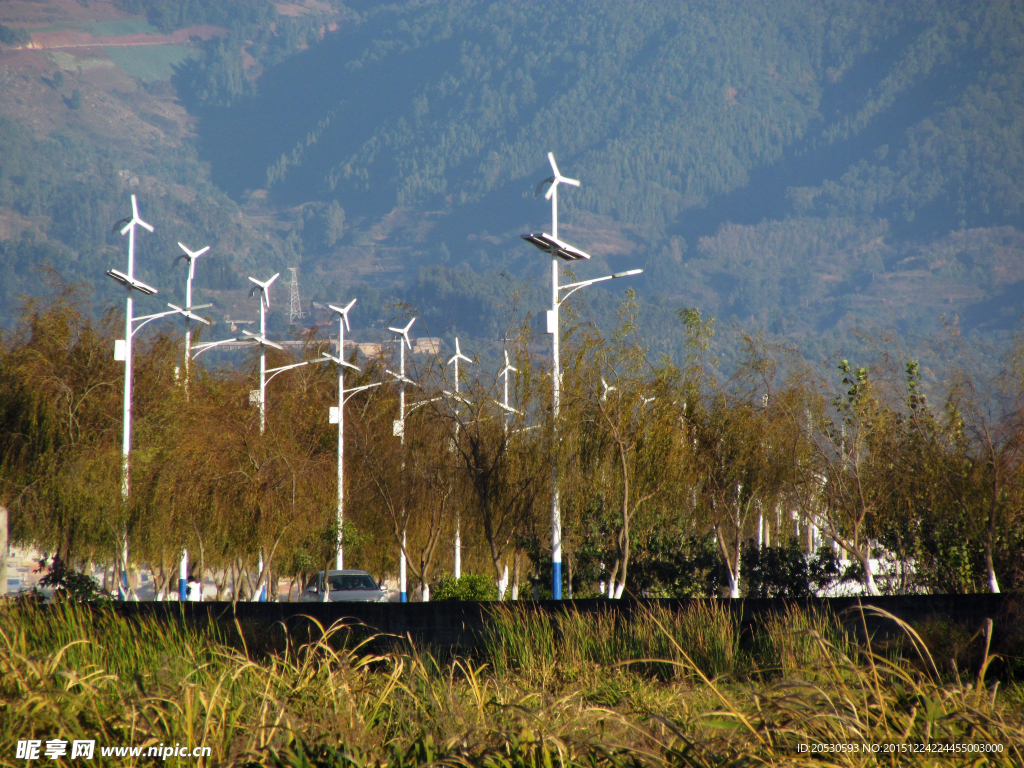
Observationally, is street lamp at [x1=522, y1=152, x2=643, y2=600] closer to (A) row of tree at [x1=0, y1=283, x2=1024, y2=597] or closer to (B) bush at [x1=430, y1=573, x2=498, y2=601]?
(A) row of tree at [x1=0, y1=283, x2=1024, y2=597]

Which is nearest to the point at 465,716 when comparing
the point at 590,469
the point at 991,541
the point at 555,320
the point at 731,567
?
the point at 555,320

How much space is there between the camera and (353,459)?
31.6 metres

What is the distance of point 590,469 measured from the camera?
22406 millimetres

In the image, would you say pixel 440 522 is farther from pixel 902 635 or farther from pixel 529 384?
pixel 902 635

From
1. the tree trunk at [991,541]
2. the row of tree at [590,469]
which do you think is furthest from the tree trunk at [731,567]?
the tree trunk at [991,541]

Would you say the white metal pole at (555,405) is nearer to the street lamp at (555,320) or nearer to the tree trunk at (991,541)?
the street lamp at (555,320)

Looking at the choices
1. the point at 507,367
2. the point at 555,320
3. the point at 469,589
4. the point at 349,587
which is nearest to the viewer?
the point at 555,320

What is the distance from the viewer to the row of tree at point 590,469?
2233 centimetres

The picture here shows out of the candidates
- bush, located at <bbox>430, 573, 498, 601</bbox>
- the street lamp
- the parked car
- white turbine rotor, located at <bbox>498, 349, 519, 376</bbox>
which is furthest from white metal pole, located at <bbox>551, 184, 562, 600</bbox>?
the parked car

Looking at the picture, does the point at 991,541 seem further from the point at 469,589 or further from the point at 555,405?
the point at 469,589

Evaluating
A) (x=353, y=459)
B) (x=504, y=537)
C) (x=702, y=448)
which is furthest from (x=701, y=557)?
(x=353, y=459)

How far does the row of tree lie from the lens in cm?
2233

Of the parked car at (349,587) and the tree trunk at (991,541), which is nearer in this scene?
the tree trunk at (991,541)

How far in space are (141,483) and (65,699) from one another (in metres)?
18.4
